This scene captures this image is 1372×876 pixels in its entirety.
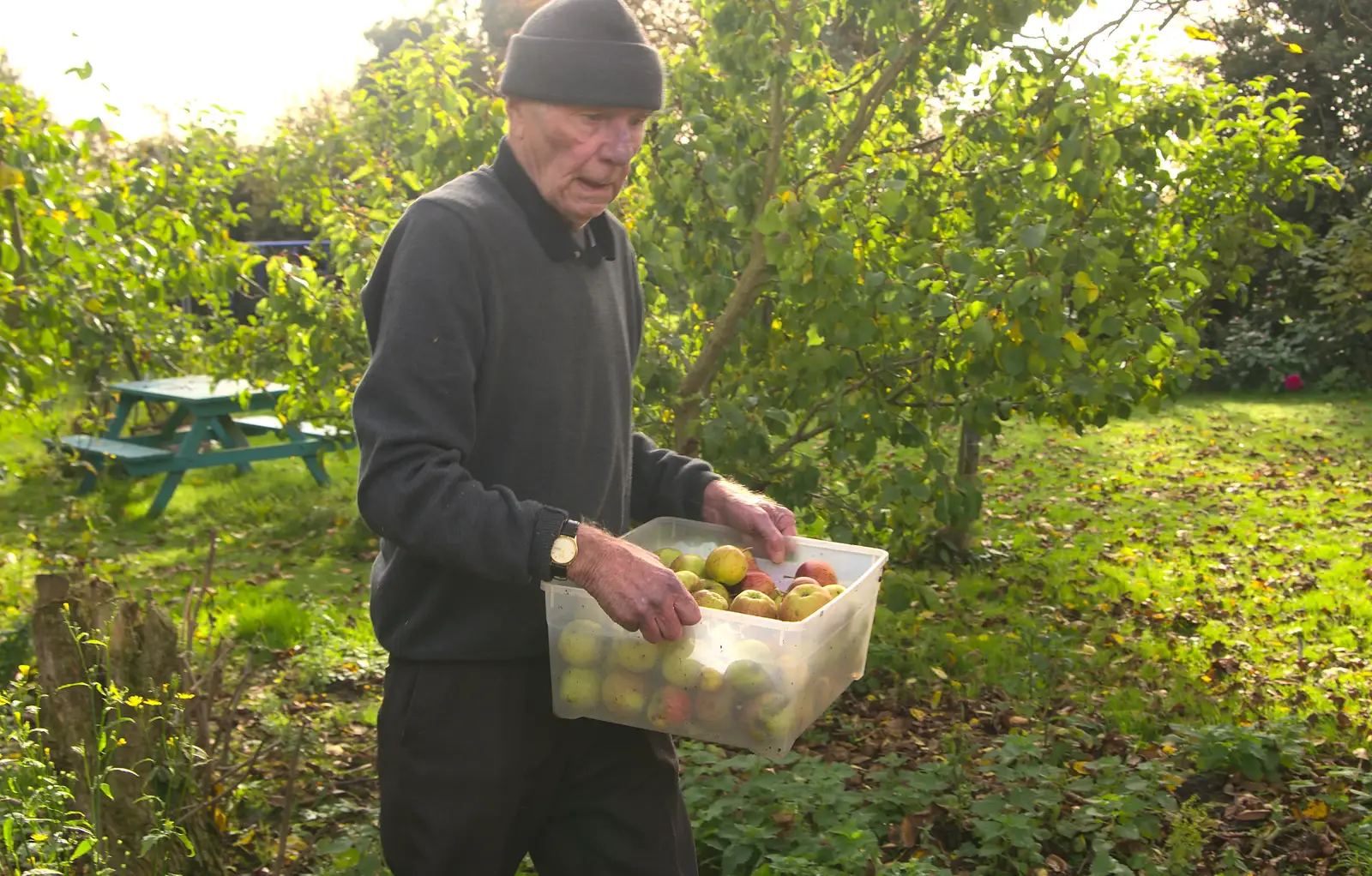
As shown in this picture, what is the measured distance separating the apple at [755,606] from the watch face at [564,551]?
11.9 inches

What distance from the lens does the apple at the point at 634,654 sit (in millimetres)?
1916

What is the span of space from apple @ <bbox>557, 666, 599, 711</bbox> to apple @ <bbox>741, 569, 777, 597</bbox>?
1.10ft

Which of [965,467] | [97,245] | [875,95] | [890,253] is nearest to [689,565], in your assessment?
[890,253]

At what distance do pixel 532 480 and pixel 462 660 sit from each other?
34 centimetres

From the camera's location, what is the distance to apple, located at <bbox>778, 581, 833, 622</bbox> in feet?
6.39

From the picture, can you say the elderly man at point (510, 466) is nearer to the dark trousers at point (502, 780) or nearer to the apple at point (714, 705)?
the dark trousers at point (502, 780)

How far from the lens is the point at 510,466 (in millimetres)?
2111

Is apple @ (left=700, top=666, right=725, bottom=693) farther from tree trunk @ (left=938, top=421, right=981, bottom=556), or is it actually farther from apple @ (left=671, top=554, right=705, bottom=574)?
tree trunk @ (left=938, top=421, right=981, bottom=556)

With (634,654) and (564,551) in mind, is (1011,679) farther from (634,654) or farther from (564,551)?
(564,551)

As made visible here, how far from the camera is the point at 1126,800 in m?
3.67

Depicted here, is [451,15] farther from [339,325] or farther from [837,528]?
[837,528]

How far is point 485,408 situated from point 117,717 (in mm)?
1451

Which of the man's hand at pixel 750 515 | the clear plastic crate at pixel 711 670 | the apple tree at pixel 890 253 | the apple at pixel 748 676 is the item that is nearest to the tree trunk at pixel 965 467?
the apple tree at pixel 890 253

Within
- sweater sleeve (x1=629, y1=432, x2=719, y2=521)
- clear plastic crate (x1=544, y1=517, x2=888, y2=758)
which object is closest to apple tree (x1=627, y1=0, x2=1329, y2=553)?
sweater sleeve (x1=629, y1=432, x2=719, y2=521)
